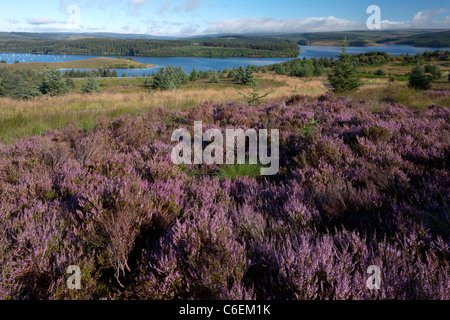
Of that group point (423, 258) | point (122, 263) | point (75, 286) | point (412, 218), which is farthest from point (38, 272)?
point (412, 218)

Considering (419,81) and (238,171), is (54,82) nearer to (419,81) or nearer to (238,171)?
(238,171)

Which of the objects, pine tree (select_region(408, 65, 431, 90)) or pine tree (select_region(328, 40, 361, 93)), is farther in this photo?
pine tree (select_region(328, 40, 361, 93))

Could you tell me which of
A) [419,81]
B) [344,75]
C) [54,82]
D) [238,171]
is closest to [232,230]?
[238,171]

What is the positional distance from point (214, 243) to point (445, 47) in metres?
151

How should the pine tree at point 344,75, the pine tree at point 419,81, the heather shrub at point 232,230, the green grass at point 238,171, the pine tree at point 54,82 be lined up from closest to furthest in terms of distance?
the heather shrub at point 232,230
the green grass at point 238,171
the pine tree at point 419,81
the pine tree at point 344,75
the pine tree at point 54,82

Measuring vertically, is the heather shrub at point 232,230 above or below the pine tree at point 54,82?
below

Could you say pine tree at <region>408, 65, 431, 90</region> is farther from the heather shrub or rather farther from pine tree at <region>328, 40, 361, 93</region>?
the heather shrub

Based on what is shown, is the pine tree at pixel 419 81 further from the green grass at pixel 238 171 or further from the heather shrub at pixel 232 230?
the green grass at pixel 238 171

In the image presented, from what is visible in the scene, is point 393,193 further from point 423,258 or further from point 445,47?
point 445,47

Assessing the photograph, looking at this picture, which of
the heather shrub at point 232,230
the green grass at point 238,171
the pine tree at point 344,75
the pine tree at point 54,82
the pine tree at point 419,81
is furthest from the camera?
the pine tree at point 54,82

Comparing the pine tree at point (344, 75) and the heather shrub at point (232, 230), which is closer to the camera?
the heather shrub at point (232, 230)

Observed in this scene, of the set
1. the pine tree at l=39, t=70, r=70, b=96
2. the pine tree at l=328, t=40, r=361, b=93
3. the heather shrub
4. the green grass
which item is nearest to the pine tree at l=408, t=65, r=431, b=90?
the pine tree at l=328, t=40, r=361, b=93

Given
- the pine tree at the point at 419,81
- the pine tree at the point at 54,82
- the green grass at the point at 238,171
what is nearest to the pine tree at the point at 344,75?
the pine tree at the point at 419,81

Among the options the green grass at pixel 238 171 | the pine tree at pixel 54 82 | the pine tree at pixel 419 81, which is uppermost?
the pine tree at pixel 54 82
